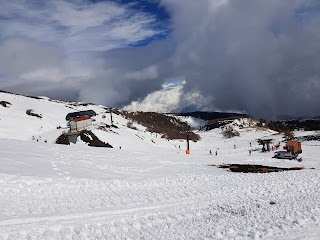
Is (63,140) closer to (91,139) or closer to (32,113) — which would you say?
(91,139)

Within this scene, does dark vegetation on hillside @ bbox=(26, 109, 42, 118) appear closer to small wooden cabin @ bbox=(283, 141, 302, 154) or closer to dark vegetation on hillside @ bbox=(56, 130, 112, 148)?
dark vegetation on hillside @ bbox=(56, 130, 112, 148)

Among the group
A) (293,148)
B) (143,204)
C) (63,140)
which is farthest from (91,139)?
(143,204)

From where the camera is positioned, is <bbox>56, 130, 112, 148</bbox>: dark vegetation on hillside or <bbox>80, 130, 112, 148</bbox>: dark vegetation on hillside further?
<bbox>80, 130, 112, 148</bbox>: dark vegetation on hillside

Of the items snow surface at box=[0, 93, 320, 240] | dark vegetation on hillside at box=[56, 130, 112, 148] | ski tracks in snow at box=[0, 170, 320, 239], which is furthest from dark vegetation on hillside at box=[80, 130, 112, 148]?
ski tracks in snow at box=[0, 170, 320, 239]

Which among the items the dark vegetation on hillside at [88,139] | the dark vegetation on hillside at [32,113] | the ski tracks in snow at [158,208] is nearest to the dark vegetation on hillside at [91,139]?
the dark vegetation on hillside at [88,139]

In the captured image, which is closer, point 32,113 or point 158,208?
point 158,208

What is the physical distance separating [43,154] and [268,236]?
2888 centimetres

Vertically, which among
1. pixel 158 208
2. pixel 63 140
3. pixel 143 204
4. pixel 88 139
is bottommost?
pixel 158 208

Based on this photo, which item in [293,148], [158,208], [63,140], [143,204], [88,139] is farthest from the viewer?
[88,139]

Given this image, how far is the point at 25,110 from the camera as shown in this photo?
3484 inches

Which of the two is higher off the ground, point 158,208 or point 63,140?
point 63,140

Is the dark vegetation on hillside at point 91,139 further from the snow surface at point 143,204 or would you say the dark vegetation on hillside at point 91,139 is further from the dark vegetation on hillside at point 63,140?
the snow surface at point 143,204

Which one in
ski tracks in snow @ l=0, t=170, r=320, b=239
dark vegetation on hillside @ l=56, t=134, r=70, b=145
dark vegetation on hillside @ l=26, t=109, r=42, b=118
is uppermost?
dark vegetation on hillside @ l=26, t=109, r=42, b=118

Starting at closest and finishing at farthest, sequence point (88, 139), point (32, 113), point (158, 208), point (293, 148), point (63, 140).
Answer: point (158, 208), point (293, 148), point (63, 140), point (88, 139), point (32, 113)
